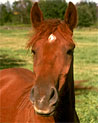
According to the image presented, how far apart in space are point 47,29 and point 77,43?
125 cm

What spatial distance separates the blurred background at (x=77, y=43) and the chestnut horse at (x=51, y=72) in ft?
0.81

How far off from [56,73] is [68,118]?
0.70 meters

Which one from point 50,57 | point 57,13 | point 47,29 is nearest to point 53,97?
point 50,57

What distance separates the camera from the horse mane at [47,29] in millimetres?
2498

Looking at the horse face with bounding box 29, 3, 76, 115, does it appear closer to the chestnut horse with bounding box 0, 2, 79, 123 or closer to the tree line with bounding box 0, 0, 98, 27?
the chestnut horse with bounding box 0, 2, 79, 123

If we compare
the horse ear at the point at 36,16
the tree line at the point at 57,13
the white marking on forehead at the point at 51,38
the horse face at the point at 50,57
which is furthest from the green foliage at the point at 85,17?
the white marking on forehead at the point at 51,38

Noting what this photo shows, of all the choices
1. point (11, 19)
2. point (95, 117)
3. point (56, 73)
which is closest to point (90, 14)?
point (11, 19)

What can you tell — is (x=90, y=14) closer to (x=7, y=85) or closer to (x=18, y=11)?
(x=18, y=11)

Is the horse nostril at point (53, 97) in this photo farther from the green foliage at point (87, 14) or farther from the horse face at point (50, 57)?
the green foliage at point (87, 14)

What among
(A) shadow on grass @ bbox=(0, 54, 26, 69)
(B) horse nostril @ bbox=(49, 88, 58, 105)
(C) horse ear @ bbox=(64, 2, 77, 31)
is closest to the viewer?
(B) horse nostril @ bbox=(49, 88, 58, 105)

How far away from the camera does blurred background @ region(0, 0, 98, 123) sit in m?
5.60

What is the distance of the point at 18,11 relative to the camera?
54438 mm

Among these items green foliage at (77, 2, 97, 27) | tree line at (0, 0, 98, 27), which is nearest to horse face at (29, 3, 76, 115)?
tree line at (0, 0, 98, 27)

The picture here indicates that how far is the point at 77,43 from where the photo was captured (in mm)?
3682
